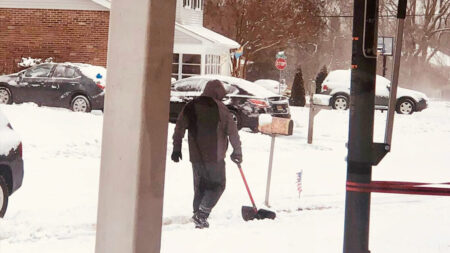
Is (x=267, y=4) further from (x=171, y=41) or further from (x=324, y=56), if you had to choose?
(x=171, y=41)

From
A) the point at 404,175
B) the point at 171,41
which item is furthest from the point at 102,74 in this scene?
the point at 404,175

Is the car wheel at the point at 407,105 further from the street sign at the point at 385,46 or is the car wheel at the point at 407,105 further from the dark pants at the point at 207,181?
the street sign at the point at 385,46

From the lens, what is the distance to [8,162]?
386 cm

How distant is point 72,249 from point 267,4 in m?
2.42

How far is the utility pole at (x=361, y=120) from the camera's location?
3141mm

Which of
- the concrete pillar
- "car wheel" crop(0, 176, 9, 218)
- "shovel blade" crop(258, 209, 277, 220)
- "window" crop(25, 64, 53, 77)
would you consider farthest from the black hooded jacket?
the concrete pillar

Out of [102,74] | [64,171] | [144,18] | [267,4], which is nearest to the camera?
[144,18]

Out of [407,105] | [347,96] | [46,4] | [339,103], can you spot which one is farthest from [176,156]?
[339,103]

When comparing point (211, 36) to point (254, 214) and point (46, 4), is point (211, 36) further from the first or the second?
point (46, 4)

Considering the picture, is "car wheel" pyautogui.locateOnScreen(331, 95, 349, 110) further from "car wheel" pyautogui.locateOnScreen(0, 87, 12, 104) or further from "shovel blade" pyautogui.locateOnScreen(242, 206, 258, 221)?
"car wheel" pyautogui.locateOnScreen(0, 87, 12, 104)

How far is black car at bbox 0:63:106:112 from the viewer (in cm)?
387

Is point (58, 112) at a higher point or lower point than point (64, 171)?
higher

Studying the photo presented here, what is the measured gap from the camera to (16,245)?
362cm

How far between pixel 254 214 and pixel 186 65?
4.20 ft
